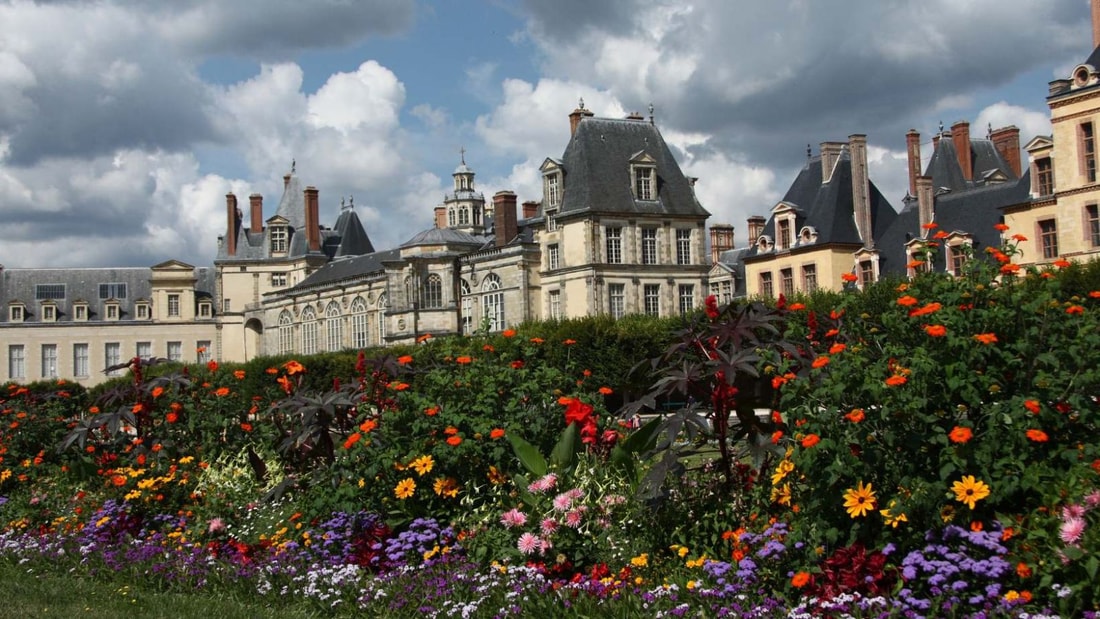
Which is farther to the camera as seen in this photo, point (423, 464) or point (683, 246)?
point (683, 246)

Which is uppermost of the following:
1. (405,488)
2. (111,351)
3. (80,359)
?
(111,351)

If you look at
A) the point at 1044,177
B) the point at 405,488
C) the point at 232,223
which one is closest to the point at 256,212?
the point at 232,223

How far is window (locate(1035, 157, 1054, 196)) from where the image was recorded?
31922 mm

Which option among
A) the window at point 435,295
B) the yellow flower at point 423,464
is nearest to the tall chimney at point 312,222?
the window at point 435,295

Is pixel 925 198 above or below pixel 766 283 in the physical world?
above

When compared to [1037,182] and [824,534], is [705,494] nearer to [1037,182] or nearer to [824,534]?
[824,534]

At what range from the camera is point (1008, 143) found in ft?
133

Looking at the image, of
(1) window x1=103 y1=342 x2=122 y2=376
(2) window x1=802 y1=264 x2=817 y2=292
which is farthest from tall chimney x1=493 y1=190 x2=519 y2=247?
(1) window x1=103 y1=342 x2=122 y2=376

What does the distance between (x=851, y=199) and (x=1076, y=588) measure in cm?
3754

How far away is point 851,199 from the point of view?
1602 inches

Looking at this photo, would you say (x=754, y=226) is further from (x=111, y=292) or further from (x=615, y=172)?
(x=111, y=292)

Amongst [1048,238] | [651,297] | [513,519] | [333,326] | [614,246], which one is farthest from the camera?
[333,326]

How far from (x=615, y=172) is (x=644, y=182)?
4.07ft

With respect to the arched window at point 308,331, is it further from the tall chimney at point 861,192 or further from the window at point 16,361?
the tall chimney at point 861,192
